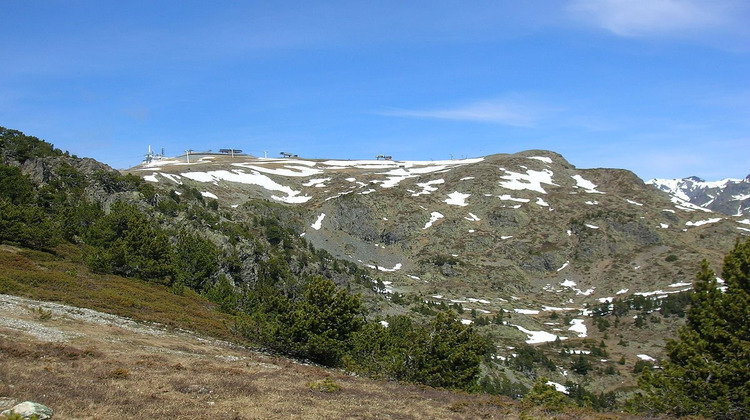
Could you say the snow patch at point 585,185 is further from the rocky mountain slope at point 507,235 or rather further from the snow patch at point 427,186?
the snow patch at point 427,186

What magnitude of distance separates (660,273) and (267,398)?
11721cm

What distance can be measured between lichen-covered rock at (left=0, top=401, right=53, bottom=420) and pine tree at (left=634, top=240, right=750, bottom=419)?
2520 cm

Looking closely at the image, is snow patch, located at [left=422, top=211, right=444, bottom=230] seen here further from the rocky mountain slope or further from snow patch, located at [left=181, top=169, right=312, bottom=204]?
snow patch, located at [left=181, top=169, right=312, bottom=204]

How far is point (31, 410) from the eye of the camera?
12.0 m

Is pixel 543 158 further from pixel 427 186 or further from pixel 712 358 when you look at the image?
pixel 712 358

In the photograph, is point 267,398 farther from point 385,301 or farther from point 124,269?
point 385,301

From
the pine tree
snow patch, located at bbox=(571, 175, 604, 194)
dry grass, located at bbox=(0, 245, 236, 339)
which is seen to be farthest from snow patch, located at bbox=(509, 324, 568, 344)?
snow patch, located at bbox=(571, 175, 604, 194)

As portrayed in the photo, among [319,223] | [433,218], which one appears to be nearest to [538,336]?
[319,223]

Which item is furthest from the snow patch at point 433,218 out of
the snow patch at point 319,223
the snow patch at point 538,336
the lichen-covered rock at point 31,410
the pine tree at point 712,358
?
the lichen-covered rock at point 31,410

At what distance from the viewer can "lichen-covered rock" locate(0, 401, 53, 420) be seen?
11.7m

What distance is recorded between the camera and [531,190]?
162 metres

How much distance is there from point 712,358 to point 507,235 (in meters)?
115

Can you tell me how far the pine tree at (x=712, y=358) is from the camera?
2303cm

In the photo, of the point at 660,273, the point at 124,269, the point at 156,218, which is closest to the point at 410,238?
the point at 660,273
